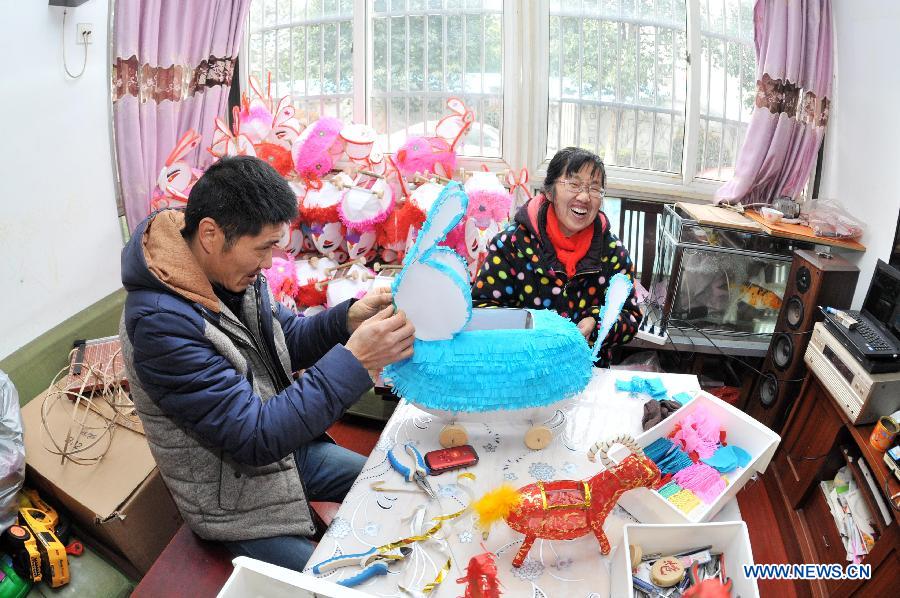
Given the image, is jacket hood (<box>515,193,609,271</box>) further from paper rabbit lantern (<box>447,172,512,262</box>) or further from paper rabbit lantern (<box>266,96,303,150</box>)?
paper rabbit lantern (<box>266,96,303,150</box>)

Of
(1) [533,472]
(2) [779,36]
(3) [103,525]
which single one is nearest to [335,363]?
(1) [533,472]

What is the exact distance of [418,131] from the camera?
11.0 ft

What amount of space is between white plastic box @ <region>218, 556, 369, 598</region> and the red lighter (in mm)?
395

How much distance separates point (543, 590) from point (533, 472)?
0.95 ft

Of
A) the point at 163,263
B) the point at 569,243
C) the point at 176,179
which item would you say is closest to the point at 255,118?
the point at 176,179

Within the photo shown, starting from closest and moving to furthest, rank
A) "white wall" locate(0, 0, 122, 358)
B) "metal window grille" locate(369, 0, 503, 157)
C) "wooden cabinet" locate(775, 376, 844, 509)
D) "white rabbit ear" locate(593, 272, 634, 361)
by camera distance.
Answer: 1. "white rabbit ear" locate(593, 272, 634, 361)
2. "wooden cabinet" locate(775, 376, 844, 509)
3. "white wall" locate(0, 0, 122, 358)
4. "metal window grille" locate(369, 0, 503, 157)

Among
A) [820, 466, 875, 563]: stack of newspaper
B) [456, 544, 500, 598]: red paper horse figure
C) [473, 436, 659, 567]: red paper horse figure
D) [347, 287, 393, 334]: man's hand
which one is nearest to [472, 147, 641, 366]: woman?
[347, 287, 393, 334]: man's hand

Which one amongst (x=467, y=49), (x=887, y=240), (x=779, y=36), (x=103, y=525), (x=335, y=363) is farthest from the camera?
(x=467, y=49)

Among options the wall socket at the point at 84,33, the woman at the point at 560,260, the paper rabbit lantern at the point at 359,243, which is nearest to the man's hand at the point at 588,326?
the woman at the point at 560,260

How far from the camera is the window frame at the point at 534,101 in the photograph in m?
2.96

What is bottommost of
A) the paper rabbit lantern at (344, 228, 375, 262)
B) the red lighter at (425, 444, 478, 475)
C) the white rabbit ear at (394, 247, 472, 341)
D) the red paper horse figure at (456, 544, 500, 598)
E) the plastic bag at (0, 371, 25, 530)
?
the plastic bag at (0, 371, 25, 530)

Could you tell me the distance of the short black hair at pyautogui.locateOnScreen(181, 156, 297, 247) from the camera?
1186mm

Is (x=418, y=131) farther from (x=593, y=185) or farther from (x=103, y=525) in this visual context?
(x=103, y=525)

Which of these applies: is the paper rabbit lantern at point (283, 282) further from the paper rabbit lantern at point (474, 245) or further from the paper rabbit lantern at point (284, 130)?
the paper rabbit lantern at point (474, 245)
